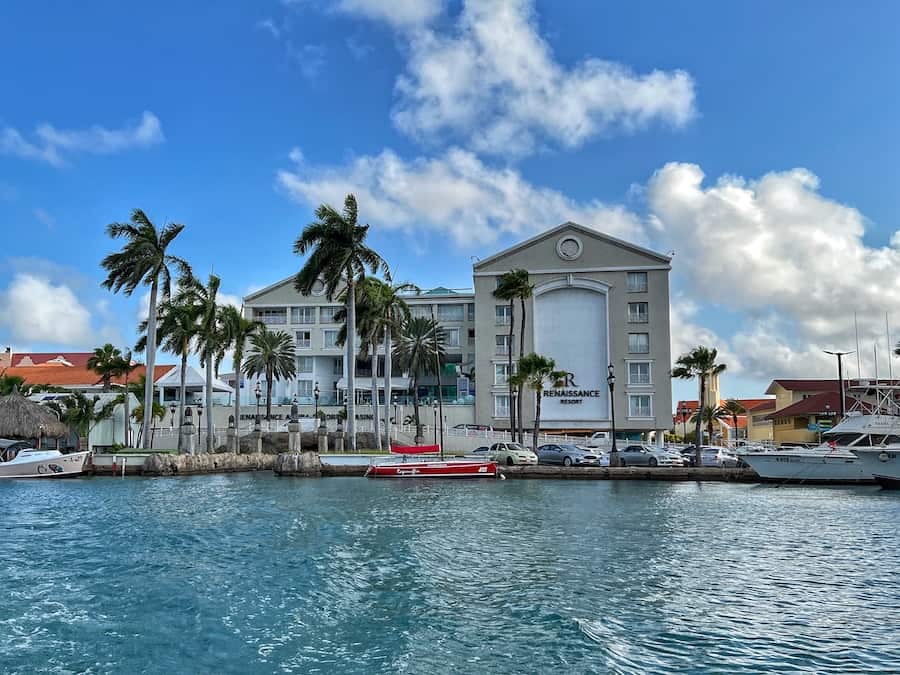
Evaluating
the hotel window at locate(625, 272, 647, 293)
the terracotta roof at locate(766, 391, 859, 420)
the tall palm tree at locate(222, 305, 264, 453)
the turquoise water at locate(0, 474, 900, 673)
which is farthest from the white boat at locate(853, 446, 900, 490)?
the tall palm tree at locate(222, 305, 264, 453)

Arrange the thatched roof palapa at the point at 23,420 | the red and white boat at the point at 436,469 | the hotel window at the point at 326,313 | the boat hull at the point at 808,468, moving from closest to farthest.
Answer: the boat hull at the point at 808,468 → the red and white boat at the point at 436,469 → the thatched roof palapa at the point at 23,420 → the hotel window at the point at 326,313

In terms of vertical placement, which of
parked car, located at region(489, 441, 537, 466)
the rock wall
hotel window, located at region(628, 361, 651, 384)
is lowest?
the rock wall

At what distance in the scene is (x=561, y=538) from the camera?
19.3m

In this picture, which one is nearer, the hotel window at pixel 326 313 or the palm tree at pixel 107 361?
the palm tree at pixel 107 361

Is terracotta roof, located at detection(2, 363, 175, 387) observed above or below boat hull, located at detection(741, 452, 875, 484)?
above

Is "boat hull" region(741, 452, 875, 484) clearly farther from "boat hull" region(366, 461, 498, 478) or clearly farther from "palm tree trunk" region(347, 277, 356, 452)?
"palm tree trunk" region(347, 277, 356, 452)

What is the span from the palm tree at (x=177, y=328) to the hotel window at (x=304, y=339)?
71.3 ft

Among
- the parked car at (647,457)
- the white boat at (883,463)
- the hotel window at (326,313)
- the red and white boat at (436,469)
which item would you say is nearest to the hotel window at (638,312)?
the parked car at (647,457)

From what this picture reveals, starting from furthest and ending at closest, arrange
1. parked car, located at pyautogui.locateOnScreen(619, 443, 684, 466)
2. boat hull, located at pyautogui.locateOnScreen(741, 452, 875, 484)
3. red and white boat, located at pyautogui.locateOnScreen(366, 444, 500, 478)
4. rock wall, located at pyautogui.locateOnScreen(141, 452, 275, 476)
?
parked car, located at pyautogui.locateOnScreen(619, 443, 684, 466), rock wall, located at pyautogui.locateOnScreen(141, 452, 275, 476), red and white boat, located at pyautogui.locateOnScreen(366, 444, 500, 478), boat hull, located at pyautogui.locateOnScreen(741, 452, 875, 484)

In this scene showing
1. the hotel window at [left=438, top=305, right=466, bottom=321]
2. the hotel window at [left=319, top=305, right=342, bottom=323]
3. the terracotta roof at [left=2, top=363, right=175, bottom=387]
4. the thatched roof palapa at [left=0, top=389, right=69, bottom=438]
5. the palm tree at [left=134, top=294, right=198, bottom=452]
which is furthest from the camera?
the terracotta roof at [left=2, top=363, right=175, bottom=387]

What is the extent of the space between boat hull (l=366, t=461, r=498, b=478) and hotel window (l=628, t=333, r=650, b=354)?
29735mm

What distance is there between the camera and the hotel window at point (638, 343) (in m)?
65.5

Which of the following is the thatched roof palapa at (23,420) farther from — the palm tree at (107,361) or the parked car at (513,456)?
the parked car at (513,456)

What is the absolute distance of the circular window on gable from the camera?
67.2 meters
